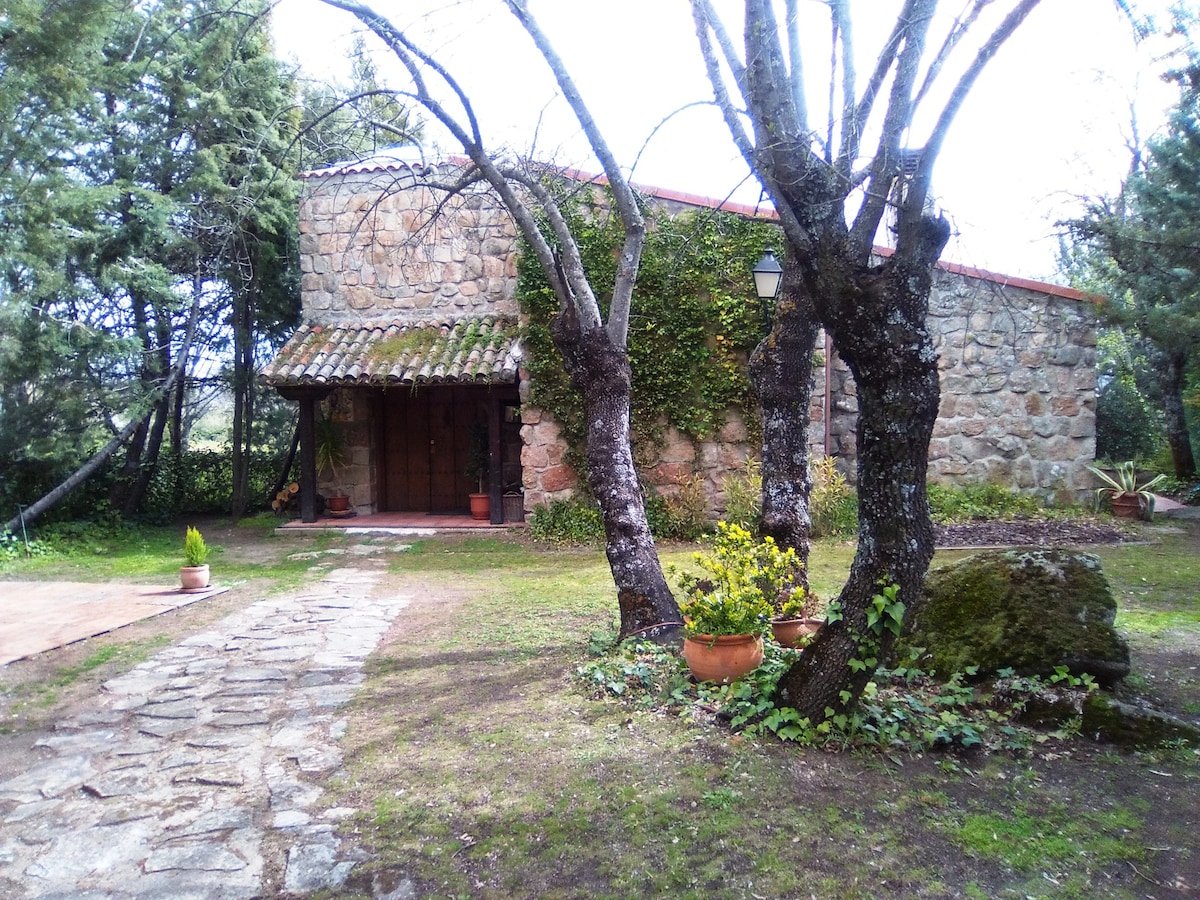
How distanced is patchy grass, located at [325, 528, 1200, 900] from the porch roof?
6.53m

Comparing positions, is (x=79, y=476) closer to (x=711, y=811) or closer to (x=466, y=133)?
(x=466, y=133)

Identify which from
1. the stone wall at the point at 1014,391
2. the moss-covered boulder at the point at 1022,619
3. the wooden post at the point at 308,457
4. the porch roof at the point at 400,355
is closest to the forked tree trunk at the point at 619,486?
the moss-covered boulder at the point at 1022,619

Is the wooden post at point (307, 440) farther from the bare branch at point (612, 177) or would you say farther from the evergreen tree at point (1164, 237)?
the evergreen tree at point (1164, 237)

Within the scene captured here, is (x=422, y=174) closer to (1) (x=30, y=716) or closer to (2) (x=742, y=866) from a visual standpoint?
(1) (x=30, y=716)

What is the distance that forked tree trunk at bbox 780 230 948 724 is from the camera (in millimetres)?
3340

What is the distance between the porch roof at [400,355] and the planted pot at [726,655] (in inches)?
268

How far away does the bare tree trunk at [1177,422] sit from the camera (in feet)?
43.4

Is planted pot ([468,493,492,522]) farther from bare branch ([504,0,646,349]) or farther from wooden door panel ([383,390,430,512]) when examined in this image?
bare branch ([504,0,646,349])

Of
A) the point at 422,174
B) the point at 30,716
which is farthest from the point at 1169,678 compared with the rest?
the point at 30,716

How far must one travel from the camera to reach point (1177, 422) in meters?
13.7

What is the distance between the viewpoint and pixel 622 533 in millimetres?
5207

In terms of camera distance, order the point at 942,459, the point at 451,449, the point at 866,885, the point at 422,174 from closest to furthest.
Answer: the point at 866,885, the point at 422,174, the point at 942,459, the point at 451,449

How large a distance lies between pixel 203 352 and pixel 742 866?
42.3 feet

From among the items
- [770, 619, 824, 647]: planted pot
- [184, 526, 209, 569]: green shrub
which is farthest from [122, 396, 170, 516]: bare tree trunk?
[770, 619, 824, 647]: planted pot
